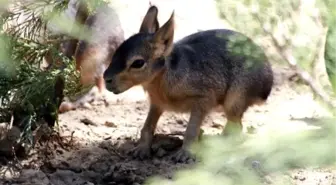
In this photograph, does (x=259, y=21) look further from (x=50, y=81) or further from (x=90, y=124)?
(x=90, y=124)

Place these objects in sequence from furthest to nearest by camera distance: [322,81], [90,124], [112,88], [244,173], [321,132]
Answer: [90,124] → [112,88] → [322,81] → [244,173] → [321,132]

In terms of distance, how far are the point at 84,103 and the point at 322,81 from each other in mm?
4324

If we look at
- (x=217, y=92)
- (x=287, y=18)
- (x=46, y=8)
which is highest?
(x=287, y=18)

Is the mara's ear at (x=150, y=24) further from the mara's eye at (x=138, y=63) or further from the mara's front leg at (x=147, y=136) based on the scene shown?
the mara's front leg at (x=147, y=136)

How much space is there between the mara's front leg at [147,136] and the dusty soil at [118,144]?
0.06 m

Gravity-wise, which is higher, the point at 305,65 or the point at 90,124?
the point at 305,65

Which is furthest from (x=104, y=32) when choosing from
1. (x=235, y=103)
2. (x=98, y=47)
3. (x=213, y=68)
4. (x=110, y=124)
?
(x=235, y=103)

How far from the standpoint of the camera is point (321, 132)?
1.50 m

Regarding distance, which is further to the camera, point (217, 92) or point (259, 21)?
point (217, 92)

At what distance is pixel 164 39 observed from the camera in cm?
462

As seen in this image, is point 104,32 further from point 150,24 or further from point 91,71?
point 150,24

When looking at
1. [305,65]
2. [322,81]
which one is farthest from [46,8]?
[305,65]

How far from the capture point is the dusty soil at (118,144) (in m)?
4.53

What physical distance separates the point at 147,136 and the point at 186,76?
51 cm
